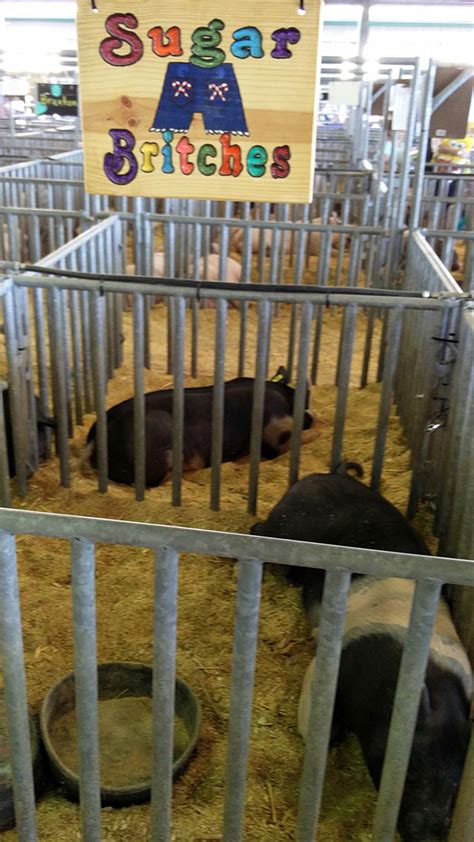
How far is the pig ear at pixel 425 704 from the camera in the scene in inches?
76.4

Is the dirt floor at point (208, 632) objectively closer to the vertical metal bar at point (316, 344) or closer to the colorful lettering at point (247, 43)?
the vertical metal bar at point (316, 344)

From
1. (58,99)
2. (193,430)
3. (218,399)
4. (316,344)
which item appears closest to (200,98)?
(218,399)

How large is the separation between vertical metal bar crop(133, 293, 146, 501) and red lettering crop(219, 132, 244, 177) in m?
1.46

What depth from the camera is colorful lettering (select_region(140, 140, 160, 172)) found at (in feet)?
7.22

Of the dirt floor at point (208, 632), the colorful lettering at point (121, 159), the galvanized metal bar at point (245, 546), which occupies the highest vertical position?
the colorful lettering at point (121, 159)

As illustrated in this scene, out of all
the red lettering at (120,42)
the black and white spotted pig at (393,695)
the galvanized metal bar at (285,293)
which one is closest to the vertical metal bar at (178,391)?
the galvanized metal bar at (285,293)

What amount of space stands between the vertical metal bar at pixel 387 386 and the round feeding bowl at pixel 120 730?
1573mm

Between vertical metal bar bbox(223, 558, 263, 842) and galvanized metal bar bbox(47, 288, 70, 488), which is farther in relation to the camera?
galvanized metal bar bbox(47, 288, 70, 488)

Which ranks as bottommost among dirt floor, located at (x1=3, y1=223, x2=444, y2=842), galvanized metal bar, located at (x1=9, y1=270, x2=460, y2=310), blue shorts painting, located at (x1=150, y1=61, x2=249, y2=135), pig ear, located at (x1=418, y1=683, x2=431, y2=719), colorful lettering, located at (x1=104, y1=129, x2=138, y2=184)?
dirt floor, located at (x1=3, y1=223, x2=444, y2=842)

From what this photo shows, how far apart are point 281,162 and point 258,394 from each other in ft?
5.44

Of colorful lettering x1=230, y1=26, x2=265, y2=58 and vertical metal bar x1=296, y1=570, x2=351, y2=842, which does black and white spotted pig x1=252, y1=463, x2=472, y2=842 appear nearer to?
vertical metal bar x1=296, y1=570, x2=351, y2=842

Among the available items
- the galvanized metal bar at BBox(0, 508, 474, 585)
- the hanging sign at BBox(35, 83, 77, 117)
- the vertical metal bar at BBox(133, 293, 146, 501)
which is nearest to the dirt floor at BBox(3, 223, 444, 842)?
the vertical metal bar at BBox(133, 293, 146, 501)

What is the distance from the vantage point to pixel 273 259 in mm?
6367

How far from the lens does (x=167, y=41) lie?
82.0 inches
